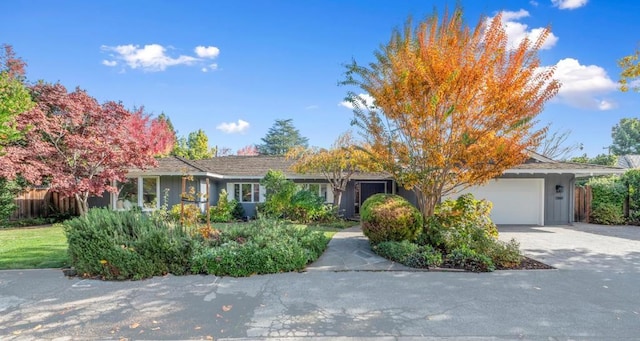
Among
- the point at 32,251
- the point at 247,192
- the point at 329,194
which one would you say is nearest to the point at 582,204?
the point at 329,194

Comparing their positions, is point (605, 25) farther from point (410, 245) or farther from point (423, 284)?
point (423, 284)

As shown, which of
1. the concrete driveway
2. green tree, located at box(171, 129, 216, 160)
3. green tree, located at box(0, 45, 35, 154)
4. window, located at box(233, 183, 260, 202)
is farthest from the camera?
green tree, located at box(171, 129, 216, 160)

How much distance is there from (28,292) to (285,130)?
3875 cm

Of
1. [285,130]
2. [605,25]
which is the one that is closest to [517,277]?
[605,25]

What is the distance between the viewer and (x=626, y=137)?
45469 mm

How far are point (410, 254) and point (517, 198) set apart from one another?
9161 millimetres

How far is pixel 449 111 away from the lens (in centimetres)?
665

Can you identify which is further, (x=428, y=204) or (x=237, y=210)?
(x=237, y=210)

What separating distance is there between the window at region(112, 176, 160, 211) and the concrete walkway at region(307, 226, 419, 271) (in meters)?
10.4

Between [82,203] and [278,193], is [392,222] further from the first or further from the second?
[82,203]

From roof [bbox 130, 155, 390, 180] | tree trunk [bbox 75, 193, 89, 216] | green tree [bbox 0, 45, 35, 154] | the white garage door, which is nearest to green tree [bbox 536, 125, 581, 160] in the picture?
the white garage door

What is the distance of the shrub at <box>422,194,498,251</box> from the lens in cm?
691

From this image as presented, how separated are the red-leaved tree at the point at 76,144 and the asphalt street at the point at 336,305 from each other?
7.13 metres

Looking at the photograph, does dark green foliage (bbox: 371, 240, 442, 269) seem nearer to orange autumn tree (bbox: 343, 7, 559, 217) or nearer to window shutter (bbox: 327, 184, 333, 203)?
orange autumn tree (bbox: 343, 7, 559, 217)
